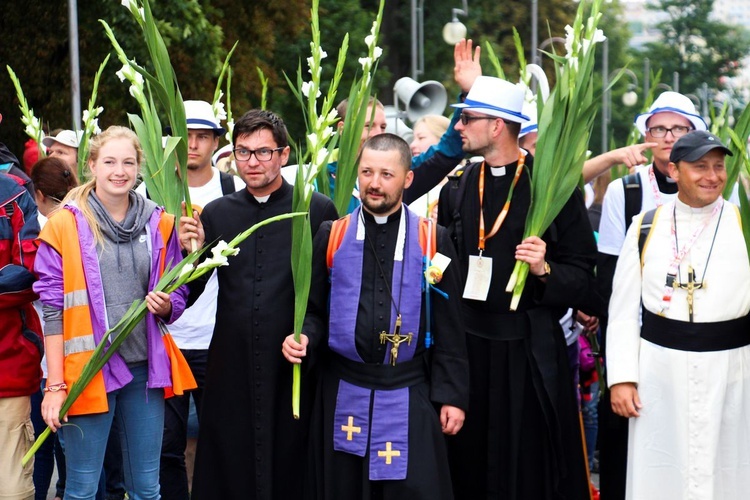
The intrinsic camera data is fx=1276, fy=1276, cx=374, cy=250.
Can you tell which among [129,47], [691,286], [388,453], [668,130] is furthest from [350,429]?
[129,47]

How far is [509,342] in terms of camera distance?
592 cm

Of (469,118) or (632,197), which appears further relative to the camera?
(632,197)

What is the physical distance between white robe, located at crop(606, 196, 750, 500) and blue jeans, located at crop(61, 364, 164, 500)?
6.47 feet

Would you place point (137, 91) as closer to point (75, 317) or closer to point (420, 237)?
point (75, 317)

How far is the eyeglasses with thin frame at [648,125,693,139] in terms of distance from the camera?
6621 mm

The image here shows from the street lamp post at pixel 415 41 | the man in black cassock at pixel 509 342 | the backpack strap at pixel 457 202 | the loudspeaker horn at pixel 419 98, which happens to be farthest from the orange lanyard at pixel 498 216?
the street lamp post at pixel 415 41

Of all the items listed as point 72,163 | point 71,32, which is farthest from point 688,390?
point 71,32

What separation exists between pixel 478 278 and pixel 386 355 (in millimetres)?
840

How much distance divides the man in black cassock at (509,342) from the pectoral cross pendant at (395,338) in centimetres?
76

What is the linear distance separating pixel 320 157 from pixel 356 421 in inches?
42.3

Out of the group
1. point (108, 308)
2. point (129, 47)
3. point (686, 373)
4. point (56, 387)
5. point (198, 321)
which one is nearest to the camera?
point (56, 387)

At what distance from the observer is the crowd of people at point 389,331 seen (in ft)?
16.9

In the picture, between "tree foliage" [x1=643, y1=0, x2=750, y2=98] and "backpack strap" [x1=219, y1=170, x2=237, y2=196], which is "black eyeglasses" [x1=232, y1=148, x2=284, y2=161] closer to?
"backpack strap" [x1=219, y1=170, x2=237, y2=196]

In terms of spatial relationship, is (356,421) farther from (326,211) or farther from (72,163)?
(72,163)
